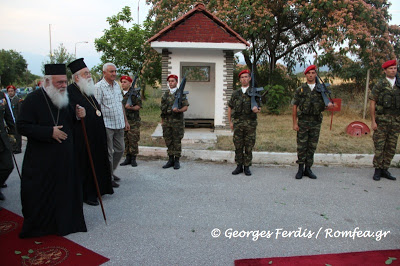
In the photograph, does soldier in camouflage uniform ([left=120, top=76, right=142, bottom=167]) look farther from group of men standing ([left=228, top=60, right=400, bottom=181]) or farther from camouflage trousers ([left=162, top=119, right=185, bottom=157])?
group of men standing ([left=228, top=60, right=400, bottom=181])

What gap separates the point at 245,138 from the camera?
6.49 m

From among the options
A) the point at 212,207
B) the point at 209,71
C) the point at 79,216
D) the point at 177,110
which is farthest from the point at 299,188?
the point at 209,71

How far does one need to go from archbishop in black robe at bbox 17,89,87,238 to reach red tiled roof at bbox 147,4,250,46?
7.06m

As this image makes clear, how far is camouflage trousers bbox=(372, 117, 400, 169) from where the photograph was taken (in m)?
6.10

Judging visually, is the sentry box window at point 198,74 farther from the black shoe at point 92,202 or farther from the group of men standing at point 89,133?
the black shoe at point 92,202

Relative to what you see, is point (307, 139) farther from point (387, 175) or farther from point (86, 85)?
point (86, 85)

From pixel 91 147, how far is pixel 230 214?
7.51 ft

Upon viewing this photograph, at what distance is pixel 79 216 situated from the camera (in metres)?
4.00

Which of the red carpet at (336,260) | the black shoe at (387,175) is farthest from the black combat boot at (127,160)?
the black shoe at (387,175)

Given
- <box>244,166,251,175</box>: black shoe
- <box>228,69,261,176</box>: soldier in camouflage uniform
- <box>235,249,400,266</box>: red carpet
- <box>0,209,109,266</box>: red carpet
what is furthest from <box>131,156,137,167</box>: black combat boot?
<box>235,249,400,266</box>: red carpet

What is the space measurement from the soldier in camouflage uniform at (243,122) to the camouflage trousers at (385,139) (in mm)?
2357

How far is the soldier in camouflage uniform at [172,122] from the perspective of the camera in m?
6.89

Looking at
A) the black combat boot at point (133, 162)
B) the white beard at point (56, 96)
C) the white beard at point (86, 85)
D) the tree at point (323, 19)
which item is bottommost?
A: the black combat boot at point (133, 162)

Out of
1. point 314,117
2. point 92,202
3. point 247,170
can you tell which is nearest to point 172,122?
point 247,170
